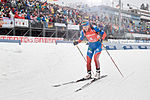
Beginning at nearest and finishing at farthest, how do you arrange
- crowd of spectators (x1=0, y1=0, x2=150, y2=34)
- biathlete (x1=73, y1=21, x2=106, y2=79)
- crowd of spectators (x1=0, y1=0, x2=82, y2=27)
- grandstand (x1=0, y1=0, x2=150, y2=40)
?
biathlete (x1=73, y1=21, x2=106, y2=79), grandstand (x1=0, y1=0, x2=150, y2=40), crowd of spectators (x1=0, y1=0, x2=82, y2=27), crowd of spectators (x1=0, y1=0, x2=150, y2=34)

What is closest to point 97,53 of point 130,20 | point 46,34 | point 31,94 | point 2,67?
point 31,94

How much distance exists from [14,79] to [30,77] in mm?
462

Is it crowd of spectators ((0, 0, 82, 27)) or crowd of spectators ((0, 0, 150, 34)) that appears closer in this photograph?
crowd of spectators ((0, 0, 82, 27))

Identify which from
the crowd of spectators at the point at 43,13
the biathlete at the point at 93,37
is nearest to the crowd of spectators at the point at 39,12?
the crowd of spectators at the point at 43,13

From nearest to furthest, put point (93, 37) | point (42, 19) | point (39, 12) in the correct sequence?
1. point (93, 37)
2. point (42, 19)
3. point (39, 12)

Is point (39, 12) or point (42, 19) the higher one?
point (39, 12)

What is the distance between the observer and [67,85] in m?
4.13

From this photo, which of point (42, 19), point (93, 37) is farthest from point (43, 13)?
point (93, 37)

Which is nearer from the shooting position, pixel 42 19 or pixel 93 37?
pixel 93 37

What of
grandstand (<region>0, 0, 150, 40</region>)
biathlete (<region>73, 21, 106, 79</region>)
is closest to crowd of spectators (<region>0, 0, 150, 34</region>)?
grandstand (<region>0, 0, 150, 40</region>)

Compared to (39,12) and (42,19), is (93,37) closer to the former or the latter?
(42,19)

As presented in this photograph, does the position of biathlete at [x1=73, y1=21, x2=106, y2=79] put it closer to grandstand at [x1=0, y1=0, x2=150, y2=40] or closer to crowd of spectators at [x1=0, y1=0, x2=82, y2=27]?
grandstand at [x1=0, y1=0, x2=150, y2=40]

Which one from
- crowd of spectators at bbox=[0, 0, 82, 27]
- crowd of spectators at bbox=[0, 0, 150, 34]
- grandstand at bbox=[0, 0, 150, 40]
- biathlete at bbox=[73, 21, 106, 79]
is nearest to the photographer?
biathlete at bbox=[73, 21, 106, 79]

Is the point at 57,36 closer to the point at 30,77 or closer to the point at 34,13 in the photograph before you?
the point at 34,13
